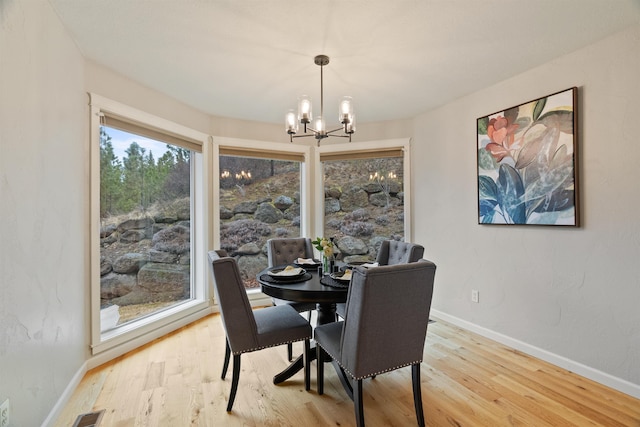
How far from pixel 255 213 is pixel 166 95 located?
1.68 meters

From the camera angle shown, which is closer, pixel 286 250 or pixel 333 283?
pixel 333 283

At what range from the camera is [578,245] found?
7.54 feet

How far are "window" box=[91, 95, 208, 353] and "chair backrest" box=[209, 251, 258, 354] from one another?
131 centimetres

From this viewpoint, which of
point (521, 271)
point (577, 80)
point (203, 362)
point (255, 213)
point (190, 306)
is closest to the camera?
point (577, 80)

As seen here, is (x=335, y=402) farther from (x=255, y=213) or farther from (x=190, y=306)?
(x=255, y=213)

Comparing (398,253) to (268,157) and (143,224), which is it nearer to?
(268,157)

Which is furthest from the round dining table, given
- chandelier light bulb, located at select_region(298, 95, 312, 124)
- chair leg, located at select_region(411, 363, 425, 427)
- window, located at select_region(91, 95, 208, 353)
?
window, located at select_region(91, 95, 208, 353)

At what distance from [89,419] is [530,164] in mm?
3654

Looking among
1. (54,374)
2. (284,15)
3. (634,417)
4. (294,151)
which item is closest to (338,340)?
(54,374)

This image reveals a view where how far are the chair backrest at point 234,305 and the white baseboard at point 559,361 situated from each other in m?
2.32

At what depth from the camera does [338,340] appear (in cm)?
181

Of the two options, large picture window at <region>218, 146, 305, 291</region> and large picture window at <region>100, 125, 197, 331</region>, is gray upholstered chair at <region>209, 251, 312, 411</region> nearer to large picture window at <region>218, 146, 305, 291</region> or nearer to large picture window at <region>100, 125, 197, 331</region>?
large picture window at <region>100, 125, 197, 331</region>

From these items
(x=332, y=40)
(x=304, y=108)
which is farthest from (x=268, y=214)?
(x=332, y=40)

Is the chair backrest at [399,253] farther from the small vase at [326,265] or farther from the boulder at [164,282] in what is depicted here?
the boulder at [164,282]
